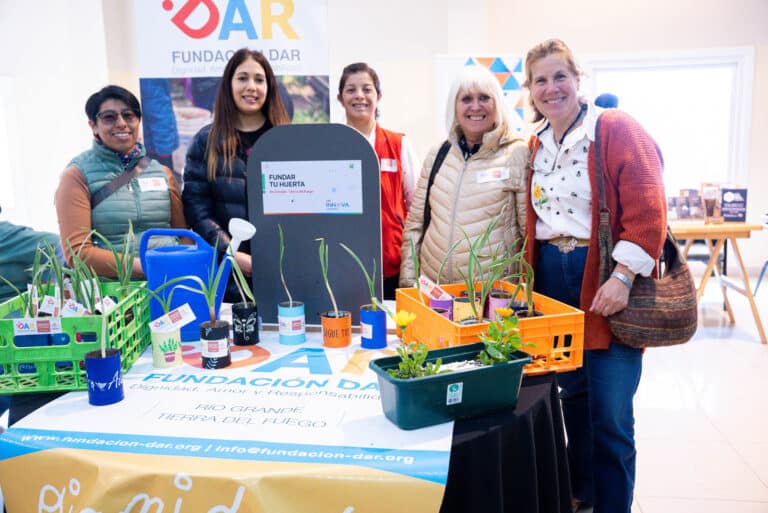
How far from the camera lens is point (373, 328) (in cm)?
152

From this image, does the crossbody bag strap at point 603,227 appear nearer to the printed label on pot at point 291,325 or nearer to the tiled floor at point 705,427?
the printed label on pot at point 291,325

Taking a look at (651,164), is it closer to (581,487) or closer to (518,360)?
(518,360)

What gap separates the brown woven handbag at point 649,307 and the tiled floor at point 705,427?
3.07 ft

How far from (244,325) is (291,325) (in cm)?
12

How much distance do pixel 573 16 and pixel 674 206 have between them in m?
2.91

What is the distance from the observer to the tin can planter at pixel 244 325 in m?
1.56

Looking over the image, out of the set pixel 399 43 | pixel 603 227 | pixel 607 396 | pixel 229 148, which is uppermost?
pixel 399 43

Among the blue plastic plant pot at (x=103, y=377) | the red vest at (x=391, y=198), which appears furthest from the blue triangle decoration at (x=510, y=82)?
the blue plastic plant pot at (x=103, y=377)

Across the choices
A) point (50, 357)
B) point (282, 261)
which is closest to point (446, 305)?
point (282, 261)

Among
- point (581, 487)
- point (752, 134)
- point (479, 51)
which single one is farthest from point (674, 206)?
point (581, 487)

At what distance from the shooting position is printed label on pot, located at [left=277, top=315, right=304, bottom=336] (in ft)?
5.21

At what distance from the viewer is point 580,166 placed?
1.75 metres

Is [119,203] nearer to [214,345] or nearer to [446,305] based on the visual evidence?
[214,345]

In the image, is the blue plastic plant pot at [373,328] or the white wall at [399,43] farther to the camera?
the white wall at [399,43]
